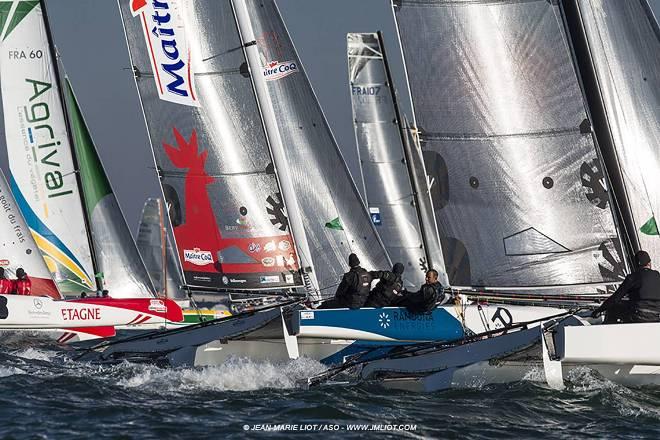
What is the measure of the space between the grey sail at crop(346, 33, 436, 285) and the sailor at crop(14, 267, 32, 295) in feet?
29.2

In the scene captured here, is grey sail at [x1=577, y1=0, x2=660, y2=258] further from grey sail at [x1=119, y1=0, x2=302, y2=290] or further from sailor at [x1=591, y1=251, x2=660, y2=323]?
grey sail at [x1=119, y1=0, x2=302, y2=290]

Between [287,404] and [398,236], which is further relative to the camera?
[398,236]

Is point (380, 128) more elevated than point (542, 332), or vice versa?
point (380, 128)

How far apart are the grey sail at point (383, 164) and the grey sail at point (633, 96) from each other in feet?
39.6

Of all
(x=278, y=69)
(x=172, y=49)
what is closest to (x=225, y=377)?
(x=172, y=49)

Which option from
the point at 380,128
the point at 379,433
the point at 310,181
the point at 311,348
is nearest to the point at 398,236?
the point at 380,128

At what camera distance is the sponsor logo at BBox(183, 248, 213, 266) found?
19641mm

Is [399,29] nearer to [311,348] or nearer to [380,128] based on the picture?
[311,348]

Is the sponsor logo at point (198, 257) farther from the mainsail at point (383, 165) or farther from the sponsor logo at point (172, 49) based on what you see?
the mainsail at point (383, 165)

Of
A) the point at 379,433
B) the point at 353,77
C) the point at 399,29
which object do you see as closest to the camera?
the point at 379,433

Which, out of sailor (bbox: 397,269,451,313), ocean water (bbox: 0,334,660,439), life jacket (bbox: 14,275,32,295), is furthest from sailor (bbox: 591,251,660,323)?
life jacket (bbox: 14,275,32,295)

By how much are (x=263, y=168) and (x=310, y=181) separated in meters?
0.95

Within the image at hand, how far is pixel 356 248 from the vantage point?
65.0 ft

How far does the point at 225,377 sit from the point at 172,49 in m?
6.95
